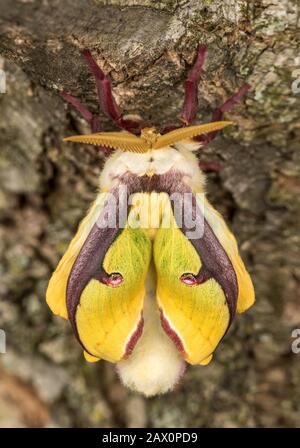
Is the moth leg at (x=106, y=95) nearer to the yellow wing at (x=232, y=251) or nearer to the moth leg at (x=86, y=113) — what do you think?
the moth leg at (x=86, y=113)

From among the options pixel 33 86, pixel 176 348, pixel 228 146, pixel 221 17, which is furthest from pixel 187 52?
pixel 176 348

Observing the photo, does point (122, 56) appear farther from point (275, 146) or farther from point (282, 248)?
point (282, 248)

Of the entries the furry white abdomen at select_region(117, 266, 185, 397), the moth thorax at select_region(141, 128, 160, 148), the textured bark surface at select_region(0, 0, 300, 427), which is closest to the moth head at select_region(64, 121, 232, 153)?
the moth thorax at select_region(141, 128, 160, 148)

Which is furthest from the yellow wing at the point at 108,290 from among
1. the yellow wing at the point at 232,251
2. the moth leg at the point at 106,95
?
the moth leg at the point at 106,95

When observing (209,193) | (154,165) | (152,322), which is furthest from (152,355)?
(209,193)

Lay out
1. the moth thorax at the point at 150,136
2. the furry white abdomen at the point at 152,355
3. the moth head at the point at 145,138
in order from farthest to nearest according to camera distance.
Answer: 1. the furry white abdomen at the point at 152,355
2. the moth thorax at the point at 150,136
3. the moth head at the point at 145,138
